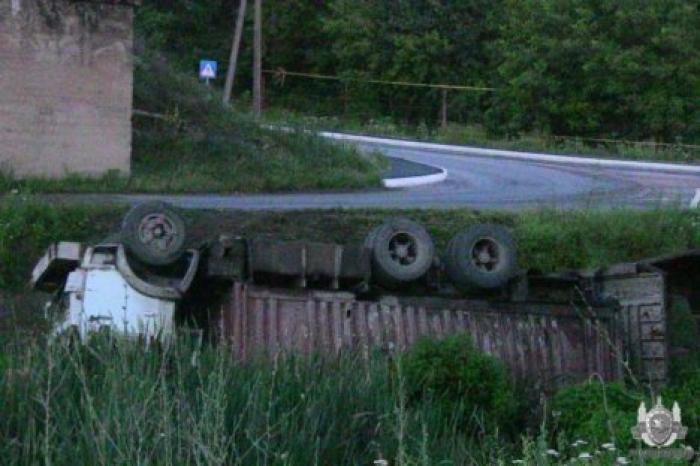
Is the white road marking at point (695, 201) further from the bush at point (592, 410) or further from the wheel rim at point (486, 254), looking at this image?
the bush at point (592, 410)

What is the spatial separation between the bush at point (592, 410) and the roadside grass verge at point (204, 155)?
1658cm

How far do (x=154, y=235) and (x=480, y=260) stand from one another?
3284 millimetres

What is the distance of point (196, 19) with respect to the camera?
65750mm

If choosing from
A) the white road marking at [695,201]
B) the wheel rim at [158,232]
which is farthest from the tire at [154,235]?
the white road marking at [695,201]

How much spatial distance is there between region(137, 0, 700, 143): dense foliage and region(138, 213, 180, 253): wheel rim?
38181 mm

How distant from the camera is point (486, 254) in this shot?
50.4 ft

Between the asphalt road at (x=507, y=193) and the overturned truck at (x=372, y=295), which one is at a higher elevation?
the asphalt road at (x=507, y=193)

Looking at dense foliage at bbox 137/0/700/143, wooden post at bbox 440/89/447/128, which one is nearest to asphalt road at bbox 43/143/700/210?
dense foliage at bbox 137/0/700/143

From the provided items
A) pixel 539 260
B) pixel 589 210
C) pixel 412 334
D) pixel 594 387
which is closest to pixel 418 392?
pixel 594 387

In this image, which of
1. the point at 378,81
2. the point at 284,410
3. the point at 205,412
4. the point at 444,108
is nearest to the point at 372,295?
the point at 284,410

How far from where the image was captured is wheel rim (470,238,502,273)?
15.2 metres

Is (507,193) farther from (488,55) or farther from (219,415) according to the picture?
(488,55)

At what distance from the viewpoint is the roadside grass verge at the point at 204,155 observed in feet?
94.3

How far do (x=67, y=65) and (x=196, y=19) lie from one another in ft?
122
